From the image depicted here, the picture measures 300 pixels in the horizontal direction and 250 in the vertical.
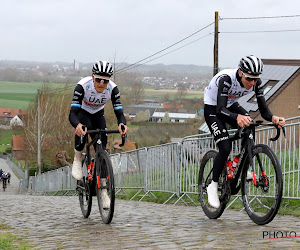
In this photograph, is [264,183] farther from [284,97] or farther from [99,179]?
[284,97]

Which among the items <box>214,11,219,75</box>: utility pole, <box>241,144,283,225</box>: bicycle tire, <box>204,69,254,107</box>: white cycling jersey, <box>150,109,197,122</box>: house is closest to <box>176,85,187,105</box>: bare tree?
<box>150,109,197,122</box>: house

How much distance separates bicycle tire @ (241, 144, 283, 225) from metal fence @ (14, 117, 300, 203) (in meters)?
0.71

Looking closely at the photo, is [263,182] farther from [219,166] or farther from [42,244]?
[42,244]

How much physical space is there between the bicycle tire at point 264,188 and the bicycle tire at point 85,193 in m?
2.41

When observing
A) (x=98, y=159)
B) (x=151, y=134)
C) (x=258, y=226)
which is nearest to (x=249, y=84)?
(x=258, y=226)

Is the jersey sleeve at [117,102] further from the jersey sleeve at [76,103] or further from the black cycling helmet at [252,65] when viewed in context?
the black cycling helmet at [252,65]

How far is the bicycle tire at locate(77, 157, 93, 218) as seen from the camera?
934cm

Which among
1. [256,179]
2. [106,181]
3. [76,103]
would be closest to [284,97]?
[76,103]

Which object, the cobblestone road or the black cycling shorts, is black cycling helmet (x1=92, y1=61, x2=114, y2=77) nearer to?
the black cycling shorts

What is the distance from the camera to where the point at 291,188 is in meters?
9.77

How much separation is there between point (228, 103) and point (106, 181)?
1833mm


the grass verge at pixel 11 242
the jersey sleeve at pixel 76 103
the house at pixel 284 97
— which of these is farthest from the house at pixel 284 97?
the grass verge at pixel 11 242

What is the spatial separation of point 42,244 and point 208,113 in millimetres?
2719

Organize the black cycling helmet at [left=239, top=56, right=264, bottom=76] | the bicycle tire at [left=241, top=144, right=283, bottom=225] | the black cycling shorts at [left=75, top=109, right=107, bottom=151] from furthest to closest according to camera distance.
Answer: the black cycling shorts at [left=75, top=109, right=107, bottom=151] < the black cycling helmet at [left=239, top=56, right=264, bottom=76] < the bicycle tire at [left=241, top=144, right=283, bottom=225]
